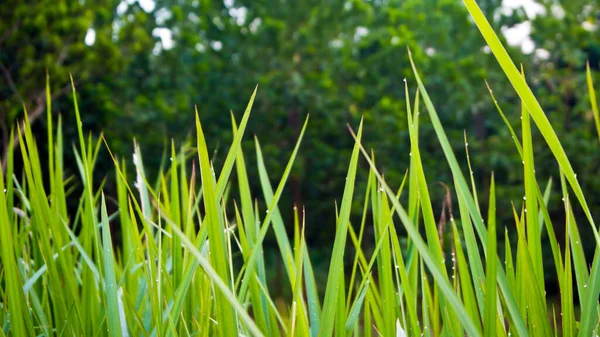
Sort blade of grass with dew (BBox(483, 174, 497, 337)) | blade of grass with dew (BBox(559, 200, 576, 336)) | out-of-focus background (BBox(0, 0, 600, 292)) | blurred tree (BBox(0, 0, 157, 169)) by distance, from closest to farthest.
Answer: blade of grass with dew (BBox(483, 174, 497, 337)), blade of grass with dew (BBox(559, 200, 576, 336)), blurred tree (BBox(0, 0, 157, 169)), out-of-focus background (BBox(0, 0, 600, 292))

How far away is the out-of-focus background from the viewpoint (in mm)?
10117

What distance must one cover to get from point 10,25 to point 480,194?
842cm

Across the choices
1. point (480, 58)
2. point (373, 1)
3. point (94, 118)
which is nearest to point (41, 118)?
point (94, 118)

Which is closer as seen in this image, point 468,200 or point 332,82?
point 468,200

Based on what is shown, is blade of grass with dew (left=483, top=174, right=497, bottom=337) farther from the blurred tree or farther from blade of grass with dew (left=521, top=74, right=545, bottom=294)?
the blurred tree

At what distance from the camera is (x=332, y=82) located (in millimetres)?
Result: 10688

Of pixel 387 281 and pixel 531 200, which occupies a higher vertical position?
pixel 531 200

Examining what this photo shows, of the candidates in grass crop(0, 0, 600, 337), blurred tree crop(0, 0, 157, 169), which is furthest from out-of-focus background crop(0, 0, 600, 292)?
grass crop(0, 0, 600, 337)

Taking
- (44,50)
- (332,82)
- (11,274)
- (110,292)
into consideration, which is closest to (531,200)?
(110,292)

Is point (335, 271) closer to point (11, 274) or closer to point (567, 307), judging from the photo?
point (567, 307)

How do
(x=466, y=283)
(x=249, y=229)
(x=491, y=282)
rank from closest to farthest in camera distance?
(x=491, y=282) → (x=466, y=283) → (x=249, y=229)

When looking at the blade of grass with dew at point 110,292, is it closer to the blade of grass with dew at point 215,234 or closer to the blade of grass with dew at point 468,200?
the blade of grass with dew at point 215,234

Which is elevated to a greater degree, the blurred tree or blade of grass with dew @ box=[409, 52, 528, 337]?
blade of grass with dew @ box=[409, 52, 528, 337]

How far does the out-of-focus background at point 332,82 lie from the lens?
10.1m
